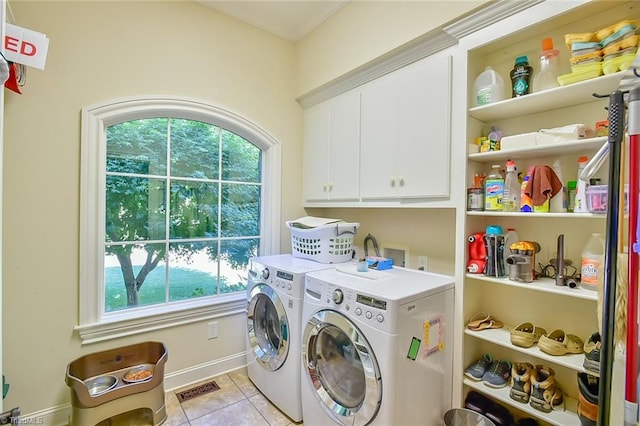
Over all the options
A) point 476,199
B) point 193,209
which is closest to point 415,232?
point 476,199

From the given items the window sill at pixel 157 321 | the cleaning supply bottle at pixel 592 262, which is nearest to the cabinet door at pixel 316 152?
the window sill at pixel 157 321

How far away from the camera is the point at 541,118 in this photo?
63.3 inches

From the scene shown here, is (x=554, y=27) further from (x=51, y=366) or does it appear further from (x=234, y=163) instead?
(x=51, y=366)

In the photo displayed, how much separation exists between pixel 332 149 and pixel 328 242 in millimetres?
786

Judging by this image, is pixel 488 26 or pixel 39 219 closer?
pixel 488 26

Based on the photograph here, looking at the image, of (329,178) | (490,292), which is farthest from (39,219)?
(490,292)

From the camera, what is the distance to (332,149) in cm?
247

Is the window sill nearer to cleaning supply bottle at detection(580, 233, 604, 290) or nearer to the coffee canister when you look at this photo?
the coffee canister

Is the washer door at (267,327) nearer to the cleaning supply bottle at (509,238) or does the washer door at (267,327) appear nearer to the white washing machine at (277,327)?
the white washing machine at (277,327)

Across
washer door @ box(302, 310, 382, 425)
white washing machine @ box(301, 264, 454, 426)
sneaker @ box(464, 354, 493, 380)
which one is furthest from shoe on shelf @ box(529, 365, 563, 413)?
washer door @ box(302, 310, 382, 425)

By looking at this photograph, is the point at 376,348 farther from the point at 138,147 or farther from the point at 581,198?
the point at 138,147

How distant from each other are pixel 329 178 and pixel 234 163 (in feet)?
2.64

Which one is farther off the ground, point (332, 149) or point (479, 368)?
point (332, 149)

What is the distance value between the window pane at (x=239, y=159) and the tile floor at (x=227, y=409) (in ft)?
5.25
